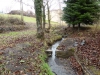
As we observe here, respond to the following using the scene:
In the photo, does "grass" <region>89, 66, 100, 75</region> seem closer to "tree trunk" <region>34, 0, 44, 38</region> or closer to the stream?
the stream

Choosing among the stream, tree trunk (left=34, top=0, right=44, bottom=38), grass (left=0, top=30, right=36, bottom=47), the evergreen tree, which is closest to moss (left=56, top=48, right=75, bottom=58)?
the stream

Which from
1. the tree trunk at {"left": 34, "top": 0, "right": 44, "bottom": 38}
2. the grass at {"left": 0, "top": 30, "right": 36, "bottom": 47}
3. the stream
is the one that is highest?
the tree trunk at {"left": 34, "top": 0, "right": 44, "bottom": 38}

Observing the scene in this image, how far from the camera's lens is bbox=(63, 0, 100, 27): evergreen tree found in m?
12.3

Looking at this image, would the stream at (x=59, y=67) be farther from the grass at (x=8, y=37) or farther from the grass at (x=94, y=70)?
the grass at (x=8, y=37)

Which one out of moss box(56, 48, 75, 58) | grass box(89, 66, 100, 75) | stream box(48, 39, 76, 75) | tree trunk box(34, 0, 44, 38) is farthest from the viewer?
tree trunk box(34, 0, 44, 38)

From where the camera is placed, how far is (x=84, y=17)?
12.3 m

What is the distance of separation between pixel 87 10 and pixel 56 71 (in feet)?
27.1

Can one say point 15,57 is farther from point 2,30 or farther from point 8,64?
point 2,30

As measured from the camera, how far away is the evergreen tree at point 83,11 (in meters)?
12.3

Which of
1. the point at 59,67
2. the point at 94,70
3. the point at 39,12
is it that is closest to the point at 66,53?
the point at 59,67

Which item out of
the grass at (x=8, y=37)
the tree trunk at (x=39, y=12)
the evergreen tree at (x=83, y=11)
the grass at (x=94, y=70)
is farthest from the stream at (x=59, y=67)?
the evergreen tree at (x=83, y=11)

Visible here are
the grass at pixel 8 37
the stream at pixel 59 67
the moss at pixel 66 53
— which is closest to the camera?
the stream at pixel 59 67

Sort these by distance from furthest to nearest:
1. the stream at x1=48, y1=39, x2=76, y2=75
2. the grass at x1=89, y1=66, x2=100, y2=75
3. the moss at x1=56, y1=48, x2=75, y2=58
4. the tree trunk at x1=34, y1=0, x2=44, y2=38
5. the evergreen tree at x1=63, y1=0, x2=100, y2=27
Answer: the evergreen tree at x1=63, y1=0, x2=100, y2=27 < the tree trunk at x1=34, y1=0, x2=44, y2=38 < the moss at x1=56, y1=48, x2=75, y2=58 < the stream at x1=48, y1=39, x2=76, y2=75 < the grass at x1=89, y1=66, x2=100, y2=75

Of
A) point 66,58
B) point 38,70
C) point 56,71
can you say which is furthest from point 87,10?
point 38,70
